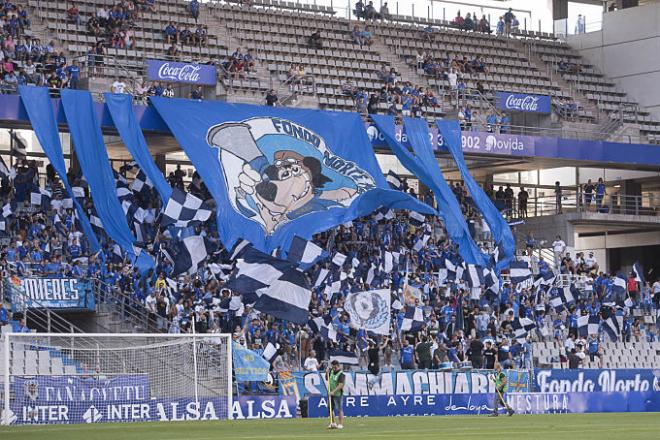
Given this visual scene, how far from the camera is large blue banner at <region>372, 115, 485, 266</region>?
4319cm

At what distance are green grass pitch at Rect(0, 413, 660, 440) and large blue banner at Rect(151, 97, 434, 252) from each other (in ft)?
32.2

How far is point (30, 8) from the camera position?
45.8 meters

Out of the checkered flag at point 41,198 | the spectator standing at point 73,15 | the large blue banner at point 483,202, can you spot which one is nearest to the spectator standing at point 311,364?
the checkered flag at point 41,198

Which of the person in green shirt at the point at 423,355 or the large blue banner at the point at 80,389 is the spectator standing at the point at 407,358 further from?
the large blue banner at the point at 80,389

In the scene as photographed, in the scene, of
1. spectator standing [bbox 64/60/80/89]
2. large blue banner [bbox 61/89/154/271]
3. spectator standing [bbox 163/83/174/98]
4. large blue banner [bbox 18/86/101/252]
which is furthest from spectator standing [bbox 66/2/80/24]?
large blue banner [bbox 18/86/101/252]

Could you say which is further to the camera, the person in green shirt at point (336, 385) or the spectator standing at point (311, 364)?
the spectator standing at point (311, 364)

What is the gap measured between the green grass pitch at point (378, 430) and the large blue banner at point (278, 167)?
9.81 meters

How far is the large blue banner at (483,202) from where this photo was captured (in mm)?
44025

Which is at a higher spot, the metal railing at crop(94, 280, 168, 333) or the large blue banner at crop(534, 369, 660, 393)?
the metal railing at crop(94, 280, 168, 333)

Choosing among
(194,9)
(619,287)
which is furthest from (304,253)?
(194,9)

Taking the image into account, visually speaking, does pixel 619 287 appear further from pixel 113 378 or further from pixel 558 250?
pixel 113 378

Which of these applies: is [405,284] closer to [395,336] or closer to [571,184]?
[395,336]

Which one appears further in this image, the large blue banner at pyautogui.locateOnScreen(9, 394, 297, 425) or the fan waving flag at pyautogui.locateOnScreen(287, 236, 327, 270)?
the fan waving flag at pyautogui.locateOnScreen(287, 236, 327, 270)

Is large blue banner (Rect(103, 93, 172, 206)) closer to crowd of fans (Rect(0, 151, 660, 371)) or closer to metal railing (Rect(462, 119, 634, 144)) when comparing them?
crowd of fans (Rect(0, 151, 660, 371))
